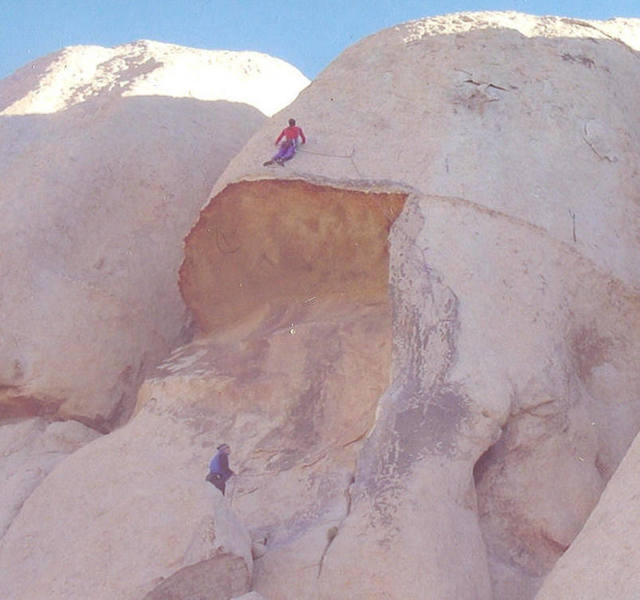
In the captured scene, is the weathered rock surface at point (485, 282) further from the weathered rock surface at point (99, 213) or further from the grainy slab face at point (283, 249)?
the weathered rock surface at point (99, 213)

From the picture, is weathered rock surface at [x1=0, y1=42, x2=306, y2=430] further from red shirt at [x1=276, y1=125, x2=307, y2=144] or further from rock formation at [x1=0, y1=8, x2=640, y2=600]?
red shirt at [x1=276, y1=125, x2=307, y2=144]

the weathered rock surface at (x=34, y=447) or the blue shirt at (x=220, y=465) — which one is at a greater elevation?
the blue shirt at (x=220, y=465)

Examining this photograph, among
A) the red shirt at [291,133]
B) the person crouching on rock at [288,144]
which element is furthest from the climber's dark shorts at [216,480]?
the red shirt at [291,133]

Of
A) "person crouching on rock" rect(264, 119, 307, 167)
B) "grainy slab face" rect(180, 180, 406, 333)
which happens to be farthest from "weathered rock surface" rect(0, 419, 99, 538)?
"person crouching on rock" rect(264, 119, 307, 167)

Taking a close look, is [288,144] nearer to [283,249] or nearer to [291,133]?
[291,133]

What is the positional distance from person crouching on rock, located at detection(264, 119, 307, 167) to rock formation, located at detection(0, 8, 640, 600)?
10cm

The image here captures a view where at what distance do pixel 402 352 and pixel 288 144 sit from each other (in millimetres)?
2361

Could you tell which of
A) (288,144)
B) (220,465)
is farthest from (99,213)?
(220,465)

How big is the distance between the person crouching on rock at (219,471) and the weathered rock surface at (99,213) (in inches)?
95.4

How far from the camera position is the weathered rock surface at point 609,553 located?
4.50 m

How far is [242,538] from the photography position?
19.1ft

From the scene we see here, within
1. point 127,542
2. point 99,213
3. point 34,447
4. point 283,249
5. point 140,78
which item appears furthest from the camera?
point 140,78

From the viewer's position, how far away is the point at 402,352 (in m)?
6.55

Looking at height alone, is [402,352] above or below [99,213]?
below
